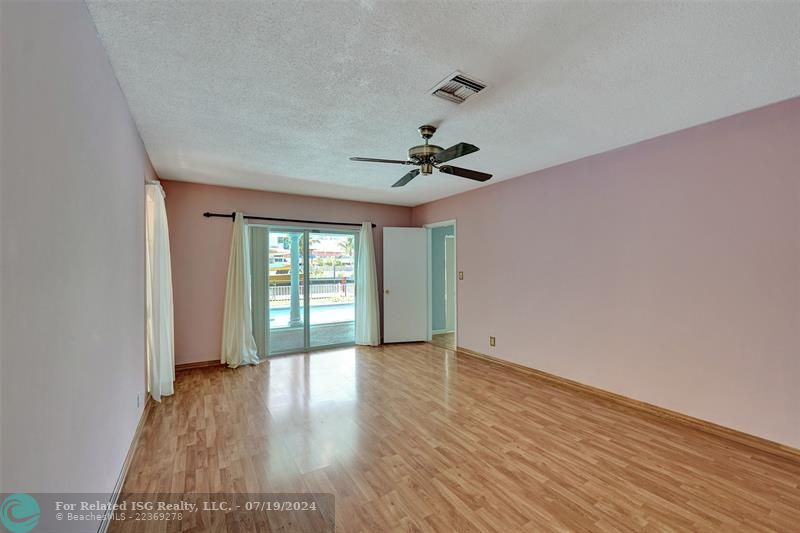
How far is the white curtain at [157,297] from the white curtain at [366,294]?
112 inches

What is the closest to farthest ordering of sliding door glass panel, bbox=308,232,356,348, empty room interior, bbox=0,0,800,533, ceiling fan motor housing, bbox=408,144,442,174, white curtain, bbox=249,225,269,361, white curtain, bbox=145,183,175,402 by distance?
empty room interior, bbox=0,0,800,533
ceiling fan motor housing, bbox=408,144,442,174
white curtain, bbox=145,183,175,402
white curtain, bbox=249,225,269,361
sliding door glass panel, bbox=308,232,356,348

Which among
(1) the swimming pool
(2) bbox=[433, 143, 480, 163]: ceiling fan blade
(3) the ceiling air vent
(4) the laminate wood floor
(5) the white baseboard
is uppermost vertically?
(3) the ceiling air vent

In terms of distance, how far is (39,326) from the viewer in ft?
3.48

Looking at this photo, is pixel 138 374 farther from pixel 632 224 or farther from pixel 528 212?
pixel 632 224

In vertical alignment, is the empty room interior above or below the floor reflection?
above

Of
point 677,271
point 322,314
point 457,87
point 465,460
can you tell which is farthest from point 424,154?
point 322,314

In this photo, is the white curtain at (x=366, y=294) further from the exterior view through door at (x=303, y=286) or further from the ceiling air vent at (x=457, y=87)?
the ceiling air vent at (x=457, y=87)

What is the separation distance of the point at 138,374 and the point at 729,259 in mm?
4946

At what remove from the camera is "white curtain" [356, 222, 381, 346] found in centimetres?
570

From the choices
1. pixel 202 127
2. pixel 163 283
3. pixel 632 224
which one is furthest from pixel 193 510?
pixel 632 224

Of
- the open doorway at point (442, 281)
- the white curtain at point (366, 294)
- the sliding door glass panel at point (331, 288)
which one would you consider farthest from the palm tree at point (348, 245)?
the open doorway at point (442, 281)

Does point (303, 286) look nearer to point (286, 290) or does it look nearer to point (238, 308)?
point (286, 290)

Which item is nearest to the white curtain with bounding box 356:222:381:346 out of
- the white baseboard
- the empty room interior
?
the empty room interior

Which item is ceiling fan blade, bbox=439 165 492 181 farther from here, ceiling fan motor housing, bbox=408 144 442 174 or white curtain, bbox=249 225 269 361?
white curtain, bbox=249 225 269 361
